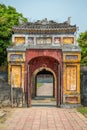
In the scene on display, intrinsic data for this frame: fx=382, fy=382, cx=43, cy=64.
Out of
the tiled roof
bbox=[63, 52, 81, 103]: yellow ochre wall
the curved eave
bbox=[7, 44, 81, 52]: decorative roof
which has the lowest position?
bbox=[63, 52, 81, 103]: yellow ochre wall

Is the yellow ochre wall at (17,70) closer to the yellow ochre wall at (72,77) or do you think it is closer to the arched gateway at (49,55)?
the arched gateway at (49,55)

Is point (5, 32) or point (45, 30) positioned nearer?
point (45, 30)

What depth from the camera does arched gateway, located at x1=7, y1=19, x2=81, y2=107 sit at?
2278 centimetres

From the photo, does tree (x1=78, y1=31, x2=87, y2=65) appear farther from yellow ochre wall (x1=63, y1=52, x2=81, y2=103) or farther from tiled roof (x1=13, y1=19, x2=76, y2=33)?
yellow ochre wall (x1=63, y1=52, x2=81, y2=103)

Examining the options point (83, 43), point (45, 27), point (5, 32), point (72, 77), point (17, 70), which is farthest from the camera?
point (83, 43)

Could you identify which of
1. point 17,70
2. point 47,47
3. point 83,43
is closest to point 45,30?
point 47,47

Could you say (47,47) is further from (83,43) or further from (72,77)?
(83,43)

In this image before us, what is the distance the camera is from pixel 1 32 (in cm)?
2895

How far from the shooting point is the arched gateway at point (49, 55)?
22.8m

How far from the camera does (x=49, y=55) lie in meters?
23.0

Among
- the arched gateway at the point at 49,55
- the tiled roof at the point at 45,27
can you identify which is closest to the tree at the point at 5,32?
the tiled roof at the point at 45,27

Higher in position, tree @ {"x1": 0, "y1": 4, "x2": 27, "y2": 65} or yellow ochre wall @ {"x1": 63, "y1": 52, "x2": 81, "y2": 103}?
tree @ {"x1": 0, "y1": 4, "x2": 27, "y2": 65}

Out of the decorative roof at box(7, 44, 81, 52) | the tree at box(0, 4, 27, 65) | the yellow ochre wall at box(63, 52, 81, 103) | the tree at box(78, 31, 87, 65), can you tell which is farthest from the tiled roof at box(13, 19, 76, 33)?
the tree at box(78, 31, 87, 65)

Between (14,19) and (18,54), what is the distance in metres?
10.8
